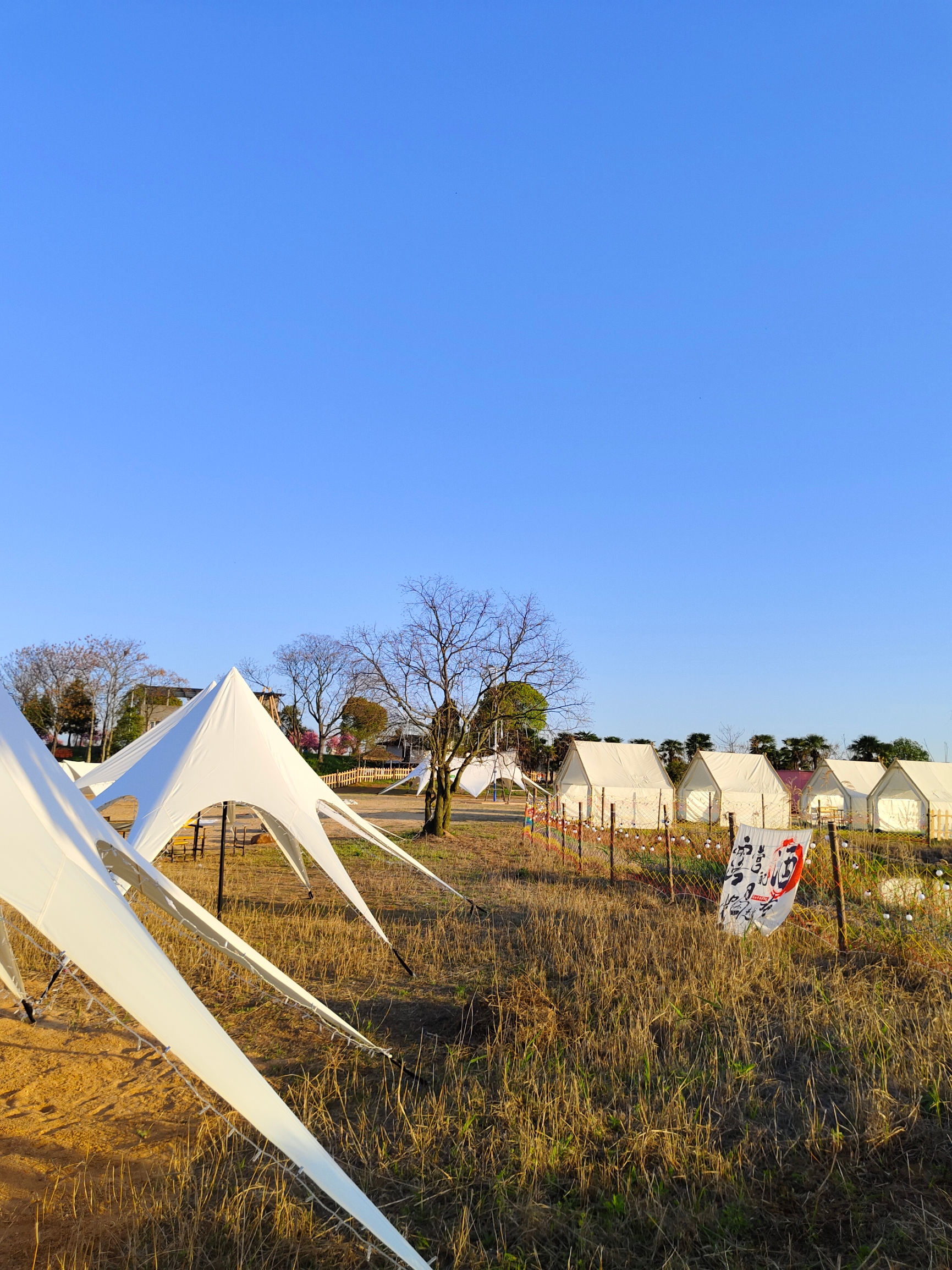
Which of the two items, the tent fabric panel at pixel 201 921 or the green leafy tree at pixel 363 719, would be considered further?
the green leafy tree at pixel 363 719

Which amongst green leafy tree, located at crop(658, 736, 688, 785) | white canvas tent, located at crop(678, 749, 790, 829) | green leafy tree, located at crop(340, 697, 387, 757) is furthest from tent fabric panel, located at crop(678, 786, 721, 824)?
green leafy tree, located at crop(340, 697, 387, 757)

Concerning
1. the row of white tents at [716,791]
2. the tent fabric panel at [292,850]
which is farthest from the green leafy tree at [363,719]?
the tent fabric panel at [292,850]

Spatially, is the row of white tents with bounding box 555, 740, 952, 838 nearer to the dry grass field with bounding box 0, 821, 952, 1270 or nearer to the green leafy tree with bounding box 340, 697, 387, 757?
the dry grass field with bounding box 0, 821, 952, 1270

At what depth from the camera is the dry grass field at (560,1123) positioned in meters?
3.04

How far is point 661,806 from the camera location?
27.5m

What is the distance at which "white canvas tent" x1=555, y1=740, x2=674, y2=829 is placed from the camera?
89.4ft

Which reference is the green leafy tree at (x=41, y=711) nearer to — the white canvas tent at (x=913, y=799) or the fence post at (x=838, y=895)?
the white canvas tent at (x=913, y=799)

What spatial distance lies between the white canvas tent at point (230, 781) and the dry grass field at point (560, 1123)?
3.81 ft

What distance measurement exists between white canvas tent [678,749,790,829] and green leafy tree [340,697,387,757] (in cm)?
3704

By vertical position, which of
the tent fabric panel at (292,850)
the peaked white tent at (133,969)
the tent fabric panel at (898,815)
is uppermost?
the peaked white tent at (133,969)

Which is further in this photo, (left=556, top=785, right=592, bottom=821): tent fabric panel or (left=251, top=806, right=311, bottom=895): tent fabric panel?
(left=556, top=785, right=592, bottom=821): tent fabric panel

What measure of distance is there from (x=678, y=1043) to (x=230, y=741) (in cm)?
579

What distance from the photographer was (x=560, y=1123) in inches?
151

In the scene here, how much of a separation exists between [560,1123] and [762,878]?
4.98m
